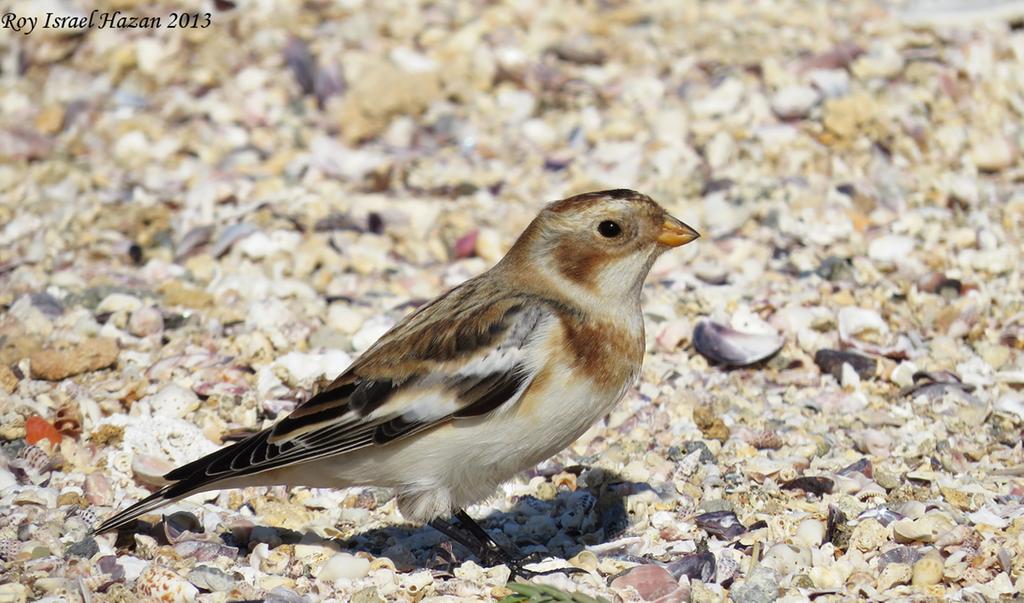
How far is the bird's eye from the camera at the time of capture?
13.9 ft

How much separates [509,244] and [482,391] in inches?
93.4

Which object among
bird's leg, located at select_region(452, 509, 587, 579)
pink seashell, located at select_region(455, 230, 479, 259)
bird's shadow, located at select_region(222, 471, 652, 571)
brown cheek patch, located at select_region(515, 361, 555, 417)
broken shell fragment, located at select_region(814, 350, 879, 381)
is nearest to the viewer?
brown cheek patch, located at select_region(515, 361, 555, 417)

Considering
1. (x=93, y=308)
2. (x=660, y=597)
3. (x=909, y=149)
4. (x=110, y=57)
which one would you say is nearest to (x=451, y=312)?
(x=660, y=597)

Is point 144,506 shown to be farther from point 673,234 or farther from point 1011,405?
point 1011,405

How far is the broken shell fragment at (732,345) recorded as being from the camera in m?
5.24

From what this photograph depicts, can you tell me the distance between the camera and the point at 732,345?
5.26m

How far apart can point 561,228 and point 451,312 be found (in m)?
0.44

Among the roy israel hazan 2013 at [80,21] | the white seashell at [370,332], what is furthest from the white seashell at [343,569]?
the roy israel hazan 2013 at [80,21]

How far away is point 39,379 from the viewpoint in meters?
4.98

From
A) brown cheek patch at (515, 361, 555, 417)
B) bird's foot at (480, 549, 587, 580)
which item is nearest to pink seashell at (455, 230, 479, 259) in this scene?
bird's foot at (480, 549, 587, 580)

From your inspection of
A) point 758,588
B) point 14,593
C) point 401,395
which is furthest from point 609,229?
point 14,593

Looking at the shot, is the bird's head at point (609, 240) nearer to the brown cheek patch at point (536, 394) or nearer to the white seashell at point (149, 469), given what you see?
the brown cheek patch at point (536, 394)

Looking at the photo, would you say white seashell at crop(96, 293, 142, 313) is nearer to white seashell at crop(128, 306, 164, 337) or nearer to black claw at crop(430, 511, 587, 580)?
white seashell at crop(128, 306, 164, 337)

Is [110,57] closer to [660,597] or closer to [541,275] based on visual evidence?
[541,275]
